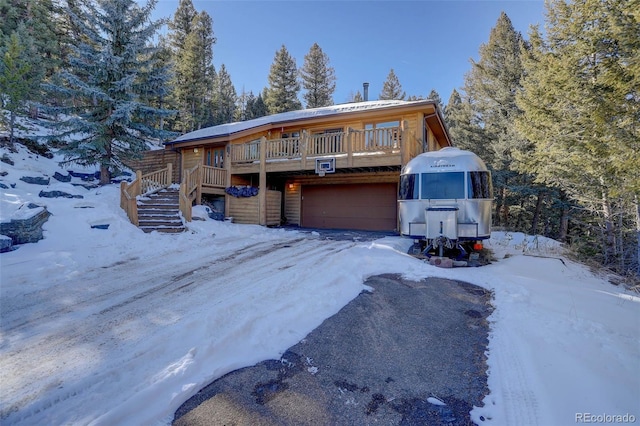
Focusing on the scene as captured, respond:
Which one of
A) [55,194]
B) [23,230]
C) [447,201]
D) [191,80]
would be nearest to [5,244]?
[23,230]

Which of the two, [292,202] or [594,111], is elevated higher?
[594,111]

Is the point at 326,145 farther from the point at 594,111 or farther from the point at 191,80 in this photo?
the point at 191,80

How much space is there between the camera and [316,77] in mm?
31438

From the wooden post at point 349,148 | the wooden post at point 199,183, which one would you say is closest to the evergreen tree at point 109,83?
the wooden post at point 199,183

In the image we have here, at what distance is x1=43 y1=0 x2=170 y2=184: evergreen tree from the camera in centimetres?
1120

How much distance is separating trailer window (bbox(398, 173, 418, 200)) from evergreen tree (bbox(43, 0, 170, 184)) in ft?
36.1

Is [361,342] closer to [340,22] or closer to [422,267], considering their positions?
[422,267]

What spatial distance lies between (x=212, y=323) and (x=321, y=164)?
846 cm

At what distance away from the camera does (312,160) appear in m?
11.2

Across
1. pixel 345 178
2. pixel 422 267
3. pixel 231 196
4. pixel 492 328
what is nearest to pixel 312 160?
pixel 345 178

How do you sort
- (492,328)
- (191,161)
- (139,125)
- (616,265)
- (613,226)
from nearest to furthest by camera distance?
(492,328)
(616,265)
(613,226)
(139,125)
(191,161)

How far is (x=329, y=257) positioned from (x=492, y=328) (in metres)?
3.63

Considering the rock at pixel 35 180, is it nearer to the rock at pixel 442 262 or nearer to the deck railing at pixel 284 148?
the deck railing at pixel 284 148

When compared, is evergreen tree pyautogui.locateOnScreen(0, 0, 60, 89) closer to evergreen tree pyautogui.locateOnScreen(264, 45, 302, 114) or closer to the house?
the house
